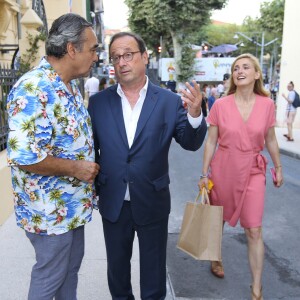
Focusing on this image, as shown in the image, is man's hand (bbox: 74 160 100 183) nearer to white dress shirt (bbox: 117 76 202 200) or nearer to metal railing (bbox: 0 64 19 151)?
white dress shirt (bbox: 117 76 202 200)

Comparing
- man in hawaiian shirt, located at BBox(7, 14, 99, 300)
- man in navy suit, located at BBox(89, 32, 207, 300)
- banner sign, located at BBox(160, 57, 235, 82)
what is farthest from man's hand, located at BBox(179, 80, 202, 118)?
banner sign, located at BBox(160, 57, 235, 82)

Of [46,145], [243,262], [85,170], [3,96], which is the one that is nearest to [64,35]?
[46,145]

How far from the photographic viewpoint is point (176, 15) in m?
27.2

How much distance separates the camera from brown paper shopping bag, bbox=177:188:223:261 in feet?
8.35

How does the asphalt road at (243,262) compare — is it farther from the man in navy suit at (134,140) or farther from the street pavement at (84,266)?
the man in navy suit at (134,140)

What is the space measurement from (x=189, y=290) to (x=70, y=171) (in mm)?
1751

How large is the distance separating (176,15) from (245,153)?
26.0 meters

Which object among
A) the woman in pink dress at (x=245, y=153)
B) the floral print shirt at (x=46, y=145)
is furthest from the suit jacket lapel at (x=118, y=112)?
the woman in pink dress at (x=245, y=153)

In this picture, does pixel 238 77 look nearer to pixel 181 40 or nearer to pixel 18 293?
pixel 18 293

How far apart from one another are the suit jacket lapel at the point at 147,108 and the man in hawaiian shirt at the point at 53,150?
0.31 m

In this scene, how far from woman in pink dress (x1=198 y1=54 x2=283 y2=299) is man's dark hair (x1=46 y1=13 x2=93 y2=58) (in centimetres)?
149

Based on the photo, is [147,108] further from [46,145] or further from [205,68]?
[205,68]

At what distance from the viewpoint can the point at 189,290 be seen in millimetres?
3104

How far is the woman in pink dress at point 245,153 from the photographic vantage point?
291cm
